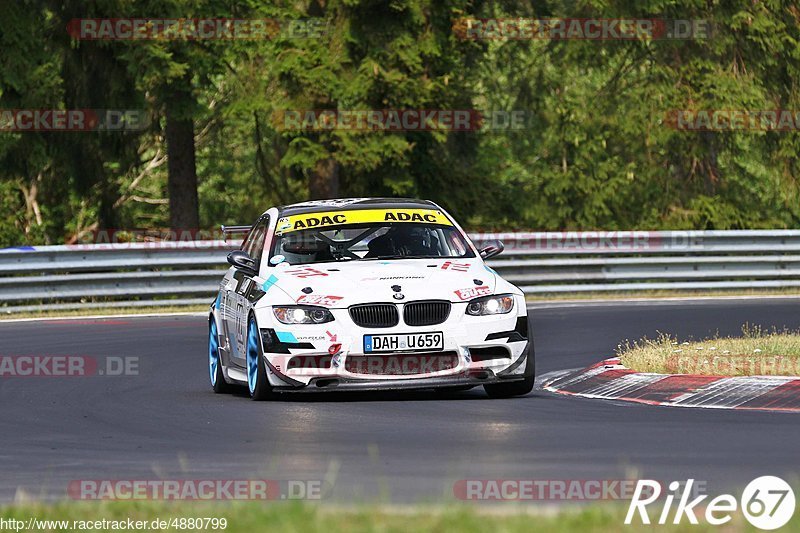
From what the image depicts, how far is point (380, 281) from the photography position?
1321 cm

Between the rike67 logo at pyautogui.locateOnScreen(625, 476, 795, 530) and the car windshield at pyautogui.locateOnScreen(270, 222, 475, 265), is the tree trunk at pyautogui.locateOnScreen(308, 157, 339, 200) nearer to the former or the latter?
the car windshield at pyautogui.locateOnScreen(270, 222, 475, 265)

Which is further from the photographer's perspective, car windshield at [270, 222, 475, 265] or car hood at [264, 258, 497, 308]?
car windshield at [270, 222, 475, 265]

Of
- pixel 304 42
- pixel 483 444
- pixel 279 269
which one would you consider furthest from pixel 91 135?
pixel 483 444

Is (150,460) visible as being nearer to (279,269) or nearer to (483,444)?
(483,444)

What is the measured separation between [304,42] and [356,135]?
2.13 meters

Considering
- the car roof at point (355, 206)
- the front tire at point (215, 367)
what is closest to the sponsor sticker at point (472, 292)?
the car roof at point (355, 206)

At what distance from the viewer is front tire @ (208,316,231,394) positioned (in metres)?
14.8

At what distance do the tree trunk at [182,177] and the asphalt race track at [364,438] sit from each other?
18222 mm

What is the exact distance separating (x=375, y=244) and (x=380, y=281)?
1217mm

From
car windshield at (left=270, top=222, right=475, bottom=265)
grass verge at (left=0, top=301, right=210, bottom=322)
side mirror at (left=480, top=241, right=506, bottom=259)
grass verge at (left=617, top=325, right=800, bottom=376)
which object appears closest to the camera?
grass verge at (left=617, top=325, right=800, bottom=376)

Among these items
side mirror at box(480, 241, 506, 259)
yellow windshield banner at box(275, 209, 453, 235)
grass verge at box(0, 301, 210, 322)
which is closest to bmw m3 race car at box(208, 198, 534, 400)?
side mirror at box(480, 241, 506, 259)

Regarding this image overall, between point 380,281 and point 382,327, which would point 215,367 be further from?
point 382,327

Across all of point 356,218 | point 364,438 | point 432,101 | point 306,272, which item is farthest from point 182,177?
point 364,438

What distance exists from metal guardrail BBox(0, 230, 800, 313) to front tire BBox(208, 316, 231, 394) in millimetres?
10613
